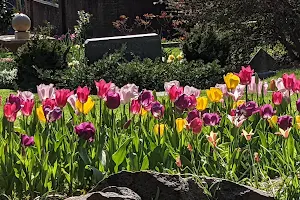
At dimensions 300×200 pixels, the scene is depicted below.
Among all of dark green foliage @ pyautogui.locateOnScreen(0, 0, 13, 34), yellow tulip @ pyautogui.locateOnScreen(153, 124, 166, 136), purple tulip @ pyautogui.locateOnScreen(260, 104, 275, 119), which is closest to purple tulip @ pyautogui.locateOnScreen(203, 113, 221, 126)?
yellow tulip @ pyautogui.locateOnScreen(153, 124, 166, 136)

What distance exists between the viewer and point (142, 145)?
3.65 m

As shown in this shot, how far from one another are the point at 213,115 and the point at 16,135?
47.3 inches

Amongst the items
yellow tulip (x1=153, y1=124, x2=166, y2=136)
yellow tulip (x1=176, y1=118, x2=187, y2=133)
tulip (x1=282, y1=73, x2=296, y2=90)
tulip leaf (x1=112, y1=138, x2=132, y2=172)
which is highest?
tulip (x1=282, y1=73, x2=296, y2=90)

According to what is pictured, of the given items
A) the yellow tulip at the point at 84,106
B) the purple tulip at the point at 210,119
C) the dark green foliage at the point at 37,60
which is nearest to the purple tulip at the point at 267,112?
the purple tulip at the point at 210,119

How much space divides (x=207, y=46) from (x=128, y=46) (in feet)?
5.13

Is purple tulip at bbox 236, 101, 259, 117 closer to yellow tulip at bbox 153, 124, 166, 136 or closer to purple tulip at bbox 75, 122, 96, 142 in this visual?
yellow tulip at bbox 153, 124, 166, 136

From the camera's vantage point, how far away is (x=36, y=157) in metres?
3.53

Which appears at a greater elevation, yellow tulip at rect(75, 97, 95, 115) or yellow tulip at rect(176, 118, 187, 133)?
yellow tulip at rect(75, 97, 95, 115)

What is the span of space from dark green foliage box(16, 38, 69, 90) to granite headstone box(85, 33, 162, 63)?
0.53 m

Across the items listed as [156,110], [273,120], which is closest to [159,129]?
[156,110]

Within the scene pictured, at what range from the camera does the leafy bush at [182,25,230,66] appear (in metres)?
12.8

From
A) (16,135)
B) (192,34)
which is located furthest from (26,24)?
(16,135)

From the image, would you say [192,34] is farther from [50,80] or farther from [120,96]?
[120,96]

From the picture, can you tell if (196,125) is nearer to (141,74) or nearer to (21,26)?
(141,74)
